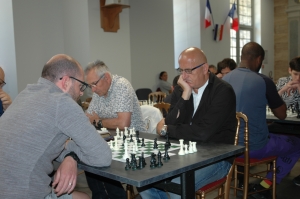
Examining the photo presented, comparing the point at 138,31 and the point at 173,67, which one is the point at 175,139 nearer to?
the point at 138,31

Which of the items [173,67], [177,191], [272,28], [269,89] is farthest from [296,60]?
[272,28]

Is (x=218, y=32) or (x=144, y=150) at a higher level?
(x=218, y=32)

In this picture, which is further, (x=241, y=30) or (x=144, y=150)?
(x=241, y=30)

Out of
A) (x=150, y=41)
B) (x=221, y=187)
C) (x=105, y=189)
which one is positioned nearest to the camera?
(x=221, y=187)

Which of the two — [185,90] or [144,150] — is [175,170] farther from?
[185,90]

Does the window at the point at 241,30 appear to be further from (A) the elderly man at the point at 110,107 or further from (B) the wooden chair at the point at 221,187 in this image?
(B) the wooden chair at the point at 221,187

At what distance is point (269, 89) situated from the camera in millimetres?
3092

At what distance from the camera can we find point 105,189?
2.74m

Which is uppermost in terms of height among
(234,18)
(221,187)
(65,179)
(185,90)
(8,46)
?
(234,18)

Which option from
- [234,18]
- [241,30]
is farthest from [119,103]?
[241,30]

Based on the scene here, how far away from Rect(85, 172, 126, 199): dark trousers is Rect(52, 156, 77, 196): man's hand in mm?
937

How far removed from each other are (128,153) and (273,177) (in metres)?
1.62

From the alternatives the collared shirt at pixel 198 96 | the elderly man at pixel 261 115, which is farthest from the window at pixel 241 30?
the collared shirt at pixel 198 96

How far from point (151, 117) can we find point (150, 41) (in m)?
4.80
